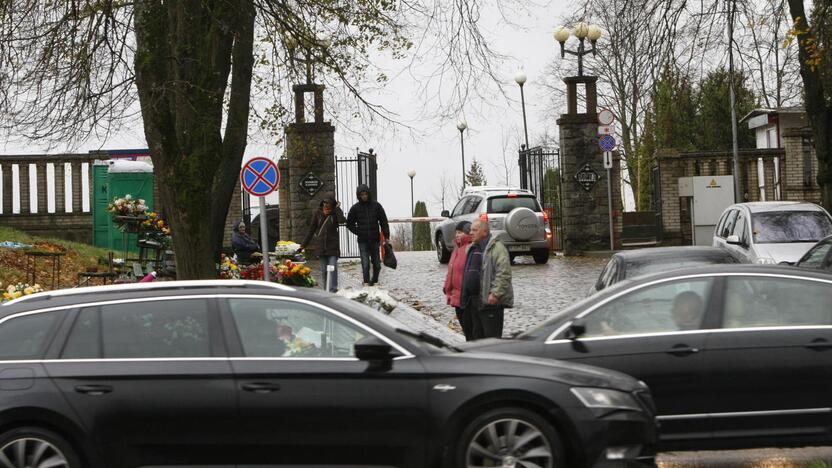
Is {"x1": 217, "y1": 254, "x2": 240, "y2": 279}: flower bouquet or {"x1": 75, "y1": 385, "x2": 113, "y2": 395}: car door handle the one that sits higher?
{"x1": 217, "y1": 254, "x2": 240, "y2": 279}: flower bouquet

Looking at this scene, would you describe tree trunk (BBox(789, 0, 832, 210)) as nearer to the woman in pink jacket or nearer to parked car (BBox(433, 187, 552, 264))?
parked car (BBox(433, 187, 552, 264))

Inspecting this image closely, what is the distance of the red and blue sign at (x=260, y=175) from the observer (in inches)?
739

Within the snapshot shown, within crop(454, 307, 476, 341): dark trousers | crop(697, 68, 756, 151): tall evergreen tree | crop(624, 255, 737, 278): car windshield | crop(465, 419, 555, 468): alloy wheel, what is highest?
crop(697, 68, 756, 151): tall evergreen tree

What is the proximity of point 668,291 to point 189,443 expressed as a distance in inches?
141

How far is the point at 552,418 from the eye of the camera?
7.56 meters

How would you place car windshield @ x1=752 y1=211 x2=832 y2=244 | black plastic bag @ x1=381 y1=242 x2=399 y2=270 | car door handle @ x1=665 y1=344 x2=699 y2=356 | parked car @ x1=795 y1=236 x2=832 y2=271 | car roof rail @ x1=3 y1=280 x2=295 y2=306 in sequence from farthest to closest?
1. black plastic bag @ x1=381 y1=242 x2=399 y2=270
2. car windshield @ x1=752 y1=211 x2=832 y2=244
3. parked car @ x1=795 y1=236 x2=832 y2=271
4. car door handle @ x1=665 y1=344 x2=699 y2=356
5. car roof rail @ x1=3 y1=280 x2=295 y2=306

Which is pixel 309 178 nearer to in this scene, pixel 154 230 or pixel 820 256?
pixel 154 230

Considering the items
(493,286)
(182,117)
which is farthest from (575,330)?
(182,117)

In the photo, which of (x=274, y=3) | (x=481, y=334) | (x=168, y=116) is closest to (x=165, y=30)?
(x=168, y=116)

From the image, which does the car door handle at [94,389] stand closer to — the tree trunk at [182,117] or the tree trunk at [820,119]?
the tree trunk at [182,117]

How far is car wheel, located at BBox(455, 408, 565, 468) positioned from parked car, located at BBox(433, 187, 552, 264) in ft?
69.8

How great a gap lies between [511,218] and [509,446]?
71.6ft

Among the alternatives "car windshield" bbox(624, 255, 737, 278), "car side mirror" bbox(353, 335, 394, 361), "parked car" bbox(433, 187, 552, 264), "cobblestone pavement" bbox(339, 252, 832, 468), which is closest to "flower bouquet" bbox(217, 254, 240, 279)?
"cobblestone pavement" bbox(339, 252, 832, 468)

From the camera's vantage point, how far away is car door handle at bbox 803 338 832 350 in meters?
8.71
